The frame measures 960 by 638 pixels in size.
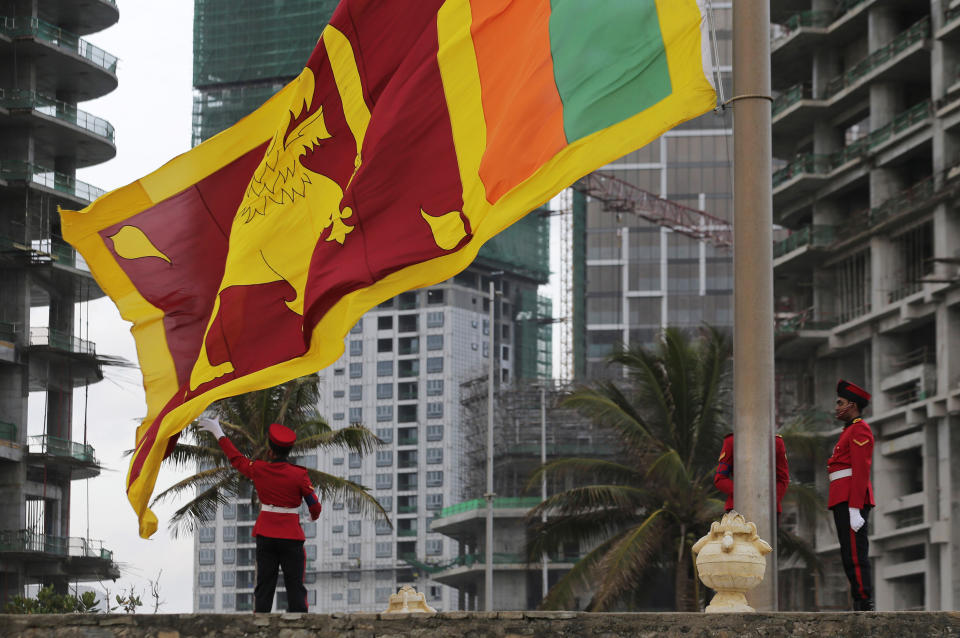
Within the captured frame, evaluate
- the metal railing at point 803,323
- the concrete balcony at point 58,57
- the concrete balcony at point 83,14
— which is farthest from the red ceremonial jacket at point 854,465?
the concrete balcony at point 83,14

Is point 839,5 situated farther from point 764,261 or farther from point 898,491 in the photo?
point 764,261

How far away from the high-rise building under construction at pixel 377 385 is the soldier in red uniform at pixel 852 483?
144 meters

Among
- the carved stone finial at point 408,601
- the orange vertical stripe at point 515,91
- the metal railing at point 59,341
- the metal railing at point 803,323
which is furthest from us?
the metal railing at point 59,341

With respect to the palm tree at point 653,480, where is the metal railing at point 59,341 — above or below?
above

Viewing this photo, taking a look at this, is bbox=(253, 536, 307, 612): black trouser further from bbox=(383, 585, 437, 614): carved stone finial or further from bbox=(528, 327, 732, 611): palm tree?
bbox=(528, 327, 732, 611): palm tree

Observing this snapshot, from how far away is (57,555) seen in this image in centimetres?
6706

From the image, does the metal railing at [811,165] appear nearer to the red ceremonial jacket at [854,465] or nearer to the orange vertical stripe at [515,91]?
the orange vertical stripe at [515,91]

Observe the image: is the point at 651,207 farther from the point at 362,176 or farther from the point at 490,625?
the point at 490,625

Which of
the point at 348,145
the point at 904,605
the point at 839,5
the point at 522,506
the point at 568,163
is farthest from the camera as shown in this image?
the point at 522,506

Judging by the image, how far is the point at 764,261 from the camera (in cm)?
1407

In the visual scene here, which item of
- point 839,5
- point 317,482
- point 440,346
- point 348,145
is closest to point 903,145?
point 839,5

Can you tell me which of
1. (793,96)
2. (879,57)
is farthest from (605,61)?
(793,96)

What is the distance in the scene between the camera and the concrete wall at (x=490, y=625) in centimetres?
1181

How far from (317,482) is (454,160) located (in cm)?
3011
